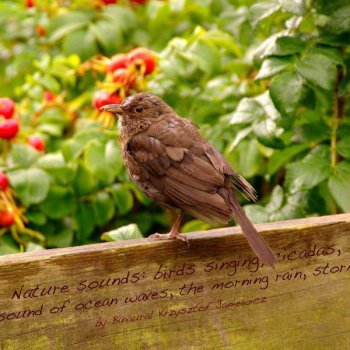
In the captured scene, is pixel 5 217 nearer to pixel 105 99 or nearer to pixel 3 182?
pixel 3 182

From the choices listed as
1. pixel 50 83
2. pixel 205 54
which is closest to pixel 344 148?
pixel 205 54

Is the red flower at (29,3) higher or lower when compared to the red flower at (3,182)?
higher

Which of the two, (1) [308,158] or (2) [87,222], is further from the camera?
(2) [87,222]

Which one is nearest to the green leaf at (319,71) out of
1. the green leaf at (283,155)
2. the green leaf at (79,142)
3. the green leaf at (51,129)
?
the green leaf at (283,155)

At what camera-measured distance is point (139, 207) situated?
12.9ft

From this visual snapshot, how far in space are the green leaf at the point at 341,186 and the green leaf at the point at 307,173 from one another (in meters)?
0.03

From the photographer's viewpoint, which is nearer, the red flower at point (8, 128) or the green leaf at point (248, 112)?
the green leaf at point (248, 112)

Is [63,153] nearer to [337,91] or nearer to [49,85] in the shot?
[49,85]

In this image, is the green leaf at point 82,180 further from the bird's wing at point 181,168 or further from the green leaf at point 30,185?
the bird's wing at point 181,168

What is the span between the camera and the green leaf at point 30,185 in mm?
3168

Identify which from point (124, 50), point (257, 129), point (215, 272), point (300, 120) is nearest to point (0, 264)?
point (215, 272)

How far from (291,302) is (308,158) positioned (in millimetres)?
728

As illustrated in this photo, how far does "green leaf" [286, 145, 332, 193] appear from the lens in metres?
2.83

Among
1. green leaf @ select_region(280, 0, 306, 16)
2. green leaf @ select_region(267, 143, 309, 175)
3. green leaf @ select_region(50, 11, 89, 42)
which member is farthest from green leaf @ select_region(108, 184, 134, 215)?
green leaf @ select_region(280, 0, 306, 16)
